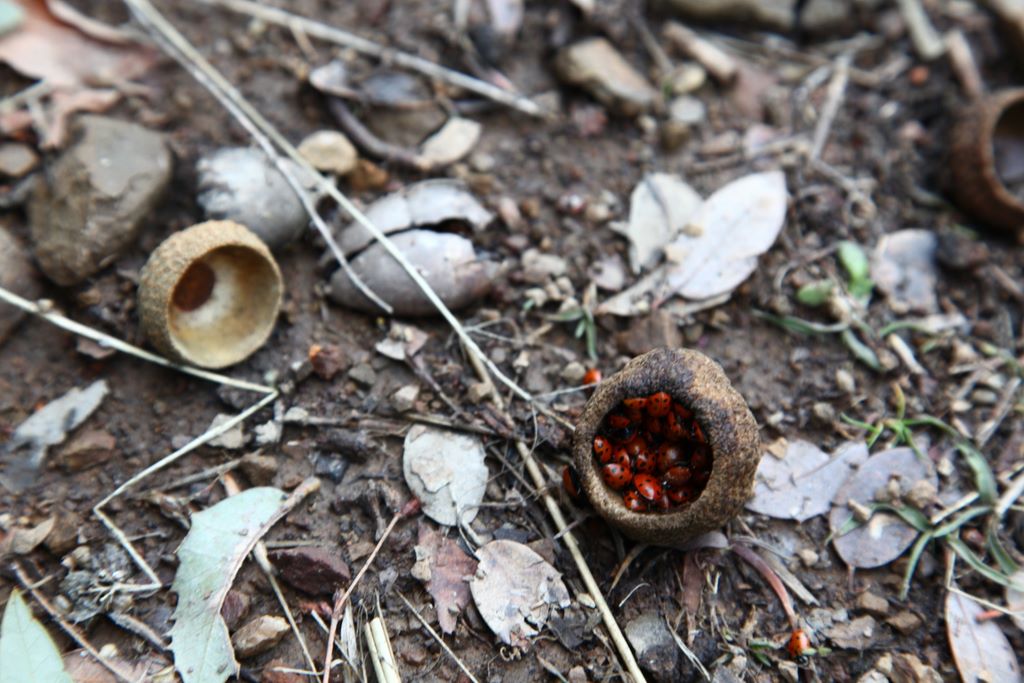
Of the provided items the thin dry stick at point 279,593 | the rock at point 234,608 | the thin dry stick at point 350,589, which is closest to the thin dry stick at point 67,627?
the rock at point 234,608

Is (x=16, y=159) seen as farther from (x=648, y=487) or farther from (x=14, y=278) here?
(x=648, y=487)

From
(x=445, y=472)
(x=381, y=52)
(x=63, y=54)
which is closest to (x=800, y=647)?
(x=445, y=472)

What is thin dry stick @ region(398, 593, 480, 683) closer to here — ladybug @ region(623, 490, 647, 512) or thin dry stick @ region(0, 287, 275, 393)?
ladybug @ region(623, 490, 647, 512)

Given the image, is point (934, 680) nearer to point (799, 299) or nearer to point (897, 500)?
point (897, 500)

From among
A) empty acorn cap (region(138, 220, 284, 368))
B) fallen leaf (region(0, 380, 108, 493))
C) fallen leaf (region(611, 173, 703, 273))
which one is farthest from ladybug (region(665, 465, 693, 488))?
fallen leaf (region(0, 380, 108, 493))

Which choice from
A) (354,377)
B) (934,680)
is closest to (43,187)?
(354,377)

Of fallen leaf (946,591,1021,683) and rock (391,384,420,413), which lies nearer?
fallen leaf (946,591,1021,683)

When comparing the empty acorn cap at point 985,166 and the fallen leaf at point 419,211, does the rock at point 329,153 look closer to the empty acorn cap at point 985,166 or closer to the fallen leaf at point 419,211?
the fallen leaf at point 419,211
